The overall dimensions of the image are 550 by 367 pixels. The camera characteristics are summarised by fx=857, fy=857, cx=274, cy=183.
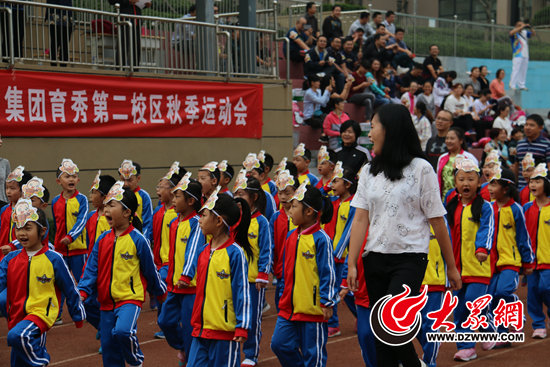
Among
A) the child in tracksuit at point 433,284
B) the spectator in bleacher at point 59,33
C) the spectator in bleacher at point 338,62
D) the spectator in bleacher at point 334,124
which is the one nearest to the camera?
the child in tracksuit at point 433,284

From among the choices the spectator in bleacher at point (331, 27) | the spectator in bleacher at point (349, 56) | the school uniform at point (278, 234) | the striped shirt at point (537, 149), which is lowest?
the school uniform at point (278, 234)

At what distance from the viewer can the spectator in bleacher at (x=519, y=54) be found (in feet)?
85.4

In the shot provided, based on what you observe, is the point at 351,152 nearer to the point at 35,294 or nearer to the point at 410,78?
the point at 35,294

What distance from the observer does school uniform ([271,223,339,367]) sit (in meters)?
6.95

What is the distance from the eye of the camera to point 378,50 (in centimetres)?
2022

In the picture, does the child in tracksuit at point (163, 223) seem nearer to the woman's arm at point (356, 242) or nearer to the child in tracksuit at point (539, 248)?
the child in tracksuit at point (539, 248)

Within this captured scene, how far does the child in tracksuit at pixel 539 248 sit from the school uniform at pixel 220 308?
13.9ft

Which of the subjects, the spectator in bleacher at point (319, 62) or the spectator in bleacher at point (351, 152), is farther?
the spectator in bleacher at point (319, 62)

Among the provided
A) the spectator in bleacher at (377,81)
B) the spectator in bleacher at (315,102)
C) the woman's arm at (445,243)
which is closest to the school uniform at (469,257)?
the woman's arm at (445,243)

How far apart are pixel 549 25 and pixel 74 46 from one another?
2488 cm

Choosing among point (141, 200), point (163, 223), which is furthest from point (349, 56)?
point (163, 223)

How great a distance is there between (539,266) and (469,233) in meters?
1.60

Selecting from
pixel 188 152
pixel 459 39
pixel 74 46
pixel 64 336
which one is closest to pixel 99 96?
pixel 74 46

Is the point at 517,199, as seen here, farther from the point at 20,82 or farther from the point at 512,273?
the point at 20,82
